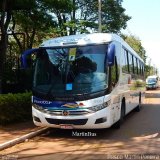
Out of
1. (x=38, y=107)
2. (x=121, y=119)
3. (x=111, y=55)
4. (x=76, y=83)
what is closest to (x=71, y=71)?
(x=76, y=83)

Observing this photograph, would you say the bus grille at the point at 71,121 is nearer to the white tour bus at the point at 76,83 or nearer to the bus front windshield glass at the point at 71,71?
the white tour bus at the point at 76,83

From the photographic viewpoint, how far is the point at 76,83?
11812 mm

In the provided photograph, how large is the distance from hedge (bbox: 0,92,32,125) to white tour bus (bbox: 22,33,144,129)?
68.1 inches

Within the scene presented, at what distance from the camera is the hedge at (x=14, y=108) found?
13508 mm

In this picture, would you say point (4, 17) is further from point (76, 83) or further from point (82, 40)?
point (76, 83)

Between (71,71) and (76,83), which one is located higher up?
(71,71)

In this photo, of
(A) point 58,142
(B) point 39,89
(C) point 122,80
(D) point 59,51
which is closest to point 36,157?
(A) point 58,142

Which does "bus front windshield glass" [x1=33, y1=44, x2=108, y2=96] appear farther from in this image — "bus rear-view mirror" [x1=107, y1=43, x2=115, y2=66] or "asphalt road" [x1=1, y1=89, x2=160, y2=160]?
"asphalt road" [x1=1, y1=89, x2=160, y2=160]

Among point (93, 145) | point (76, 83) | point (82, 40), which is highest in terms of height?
point (82, 40)

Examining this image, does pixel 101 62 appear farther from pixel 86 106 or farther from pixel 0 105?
pixel 0 105

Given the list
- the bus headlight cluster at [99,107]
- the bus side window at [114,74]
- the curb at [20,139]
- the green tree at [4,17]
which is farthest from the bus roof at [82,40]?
the green tree at [4,17]

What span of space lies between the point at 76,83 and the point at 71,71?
46cm

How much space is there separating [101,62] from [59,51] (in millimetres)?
1393

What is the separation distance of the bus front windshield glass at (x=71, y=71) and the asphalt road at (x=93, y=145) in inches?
57.3
